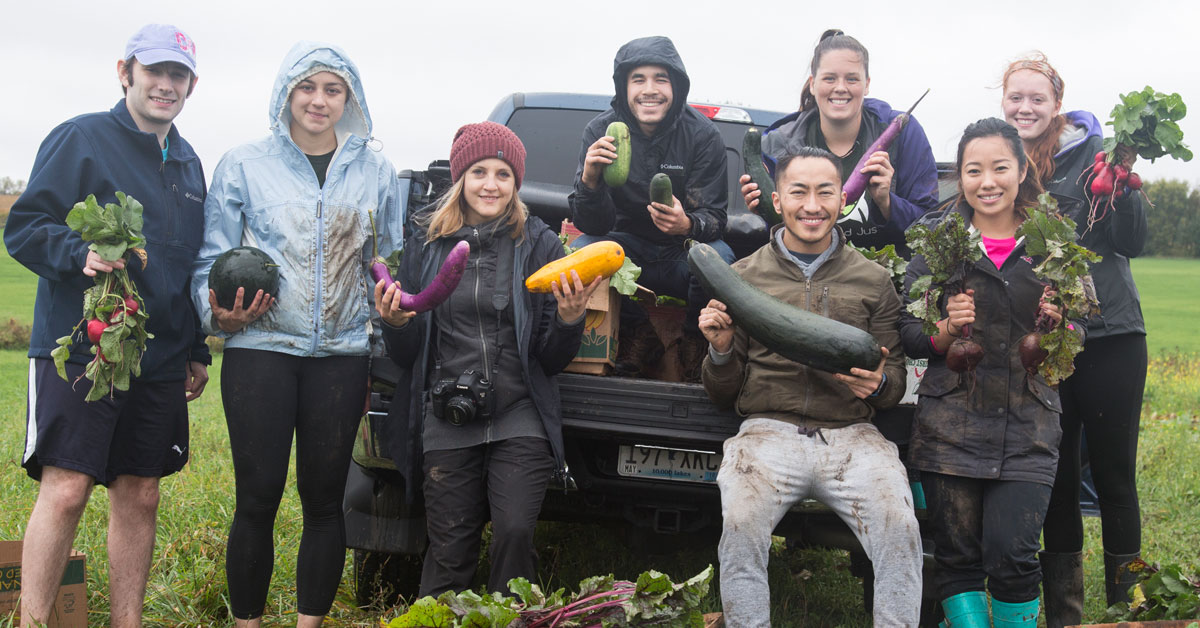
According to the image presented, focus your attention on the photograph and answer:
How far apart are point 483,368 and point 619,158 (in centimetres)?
120

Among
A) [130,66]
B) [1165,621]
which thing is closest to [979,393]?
[1165,621]

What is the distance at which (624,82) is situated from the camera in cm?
459

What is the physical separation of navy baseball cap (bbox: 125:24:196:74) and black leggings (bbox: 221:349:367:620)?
1172 millimetres

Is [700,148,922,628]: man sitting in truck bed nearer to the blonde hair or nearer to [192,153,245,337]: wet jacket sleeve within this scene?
the blonde hair

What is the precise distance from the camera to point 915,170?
448 cm

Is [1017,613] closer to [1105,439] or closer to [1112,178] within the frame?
[1105,439]

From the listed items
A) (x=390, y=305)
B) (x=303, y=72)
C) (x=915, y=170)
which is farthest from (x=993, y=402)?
(x=303, y=72)

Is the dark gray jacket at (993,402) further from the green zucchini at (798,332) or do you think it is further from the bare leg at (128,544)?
Result: the bare leg at (128,544)

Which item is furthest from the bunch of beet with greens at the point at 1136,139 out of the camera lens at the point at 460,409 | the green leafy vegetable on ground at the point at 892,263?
the camera lens at the point at 460,409

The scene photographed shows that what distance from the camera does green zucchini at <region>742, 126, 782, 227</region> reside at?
13.8 ft

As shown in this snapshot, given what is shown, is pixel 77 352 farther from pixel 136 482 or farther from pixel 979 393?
pixel 979 393

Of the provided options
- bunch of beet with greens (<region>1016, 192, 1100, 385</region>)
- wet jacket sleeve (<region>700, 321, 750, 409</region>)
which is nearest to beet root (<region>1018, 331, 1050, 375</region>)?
bunch of beet with greens (<region>1016, 192, 1100, 385</region>)

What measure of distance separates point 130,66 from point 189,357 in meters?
1.20

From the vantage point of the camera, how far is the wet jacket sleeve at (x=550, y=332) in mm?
3682
